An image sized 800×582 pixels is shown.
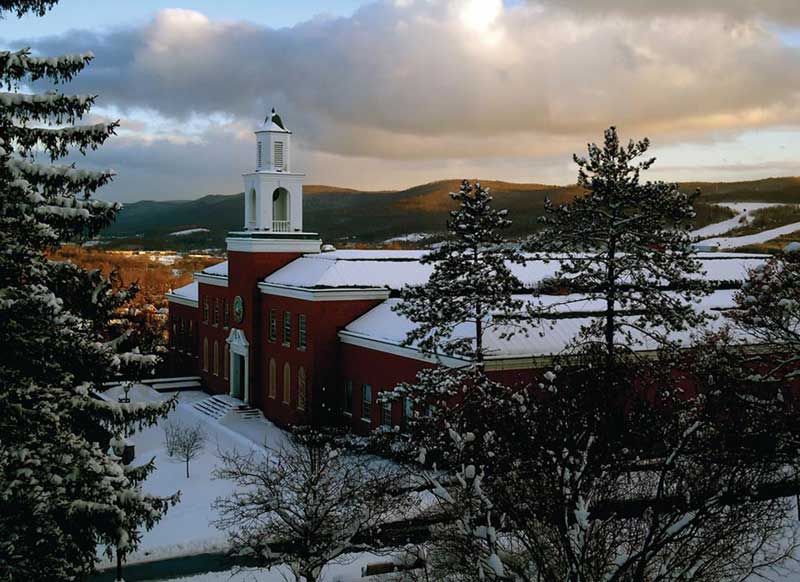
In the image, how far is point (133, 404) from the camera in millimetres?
15305

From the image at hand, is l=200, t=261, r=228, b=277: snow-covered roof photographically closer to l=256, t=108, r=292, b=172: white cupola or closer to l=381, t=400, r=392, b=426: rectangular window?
l=256, t=108, r=292, b=172: white cupola

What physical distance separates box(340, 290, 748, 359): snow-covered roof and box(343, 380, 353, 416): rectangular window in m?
2.04

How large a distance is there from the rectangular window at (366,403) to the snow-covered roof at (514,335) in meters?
1.99

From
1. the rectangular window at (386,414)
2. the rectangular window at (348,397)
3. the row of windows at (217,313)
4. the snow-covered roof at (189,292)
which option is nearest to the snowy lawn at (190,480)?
the rectangular window at (348,397)

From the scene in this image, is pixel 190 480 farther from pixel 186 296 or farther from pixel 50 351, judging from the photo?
pixel 186 296

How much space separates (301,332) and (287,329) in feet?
5.00

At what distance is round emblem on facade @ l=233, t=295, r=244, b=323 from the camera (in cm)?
4375

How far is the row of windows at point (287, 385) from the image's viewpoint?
3847 centimetres

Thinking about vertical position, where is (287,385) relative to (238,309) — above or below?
below

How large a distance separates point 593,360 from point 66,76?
43.9ft

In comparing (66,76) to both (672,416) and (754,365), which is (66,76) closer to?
(672,416)

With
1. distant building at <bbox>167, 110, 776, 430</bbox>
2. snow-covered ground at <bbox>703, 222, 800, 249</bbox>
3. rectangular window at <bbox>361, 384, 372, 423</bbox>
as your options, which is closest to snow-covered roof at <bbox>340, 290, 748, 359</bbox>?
distant building at <bbox>167, 110, 776, 430</bbox>

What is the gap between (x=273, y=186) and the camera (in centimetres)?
4344

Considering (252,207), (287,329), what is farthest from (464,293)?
(252,207)
